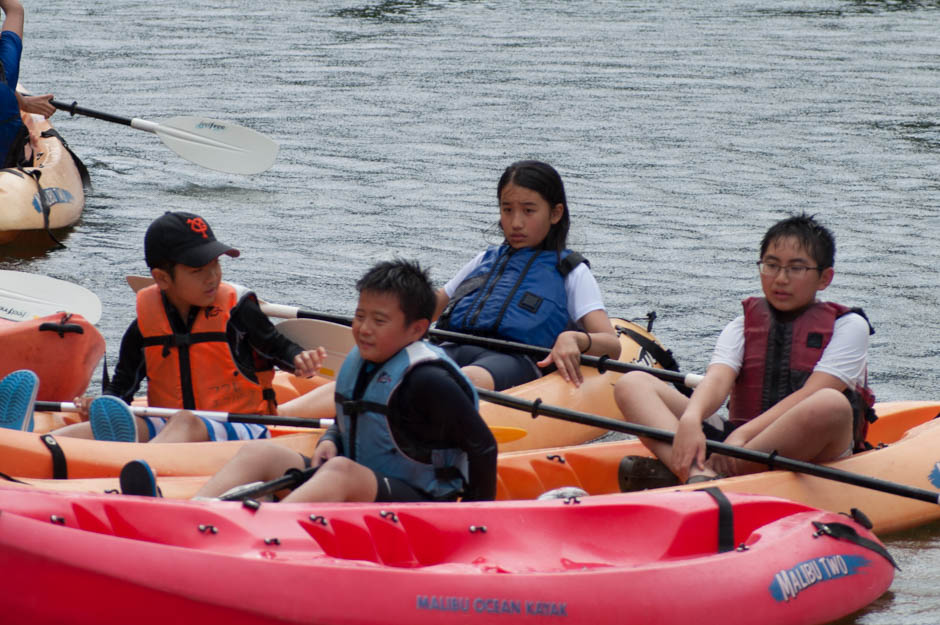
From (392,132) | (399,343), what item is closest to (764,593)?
(399,343)

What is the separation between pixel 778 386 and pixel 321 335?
5.20ft

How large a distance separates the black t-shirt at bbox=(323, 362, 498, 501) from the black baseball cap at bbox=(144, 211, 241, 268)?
968mm

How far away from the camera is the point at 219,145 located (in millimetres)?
9133

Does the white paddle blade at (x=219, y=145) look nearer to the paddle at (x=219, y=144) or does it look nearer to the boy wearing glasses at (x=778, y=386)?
the paddle at (x=219, y=144)

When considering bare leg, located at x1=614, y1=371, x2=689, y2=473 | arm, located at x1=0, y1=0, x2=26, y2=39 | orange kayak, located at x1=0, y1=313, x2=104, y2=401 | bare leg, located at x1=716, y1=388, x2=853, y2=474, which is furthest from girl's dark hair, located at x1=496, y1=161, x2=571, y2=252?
arm, located at x1=0, y1=0, x2=26, y2=39

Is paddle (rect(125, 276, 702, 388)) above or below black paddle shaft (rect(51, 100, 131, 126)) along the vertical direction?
below

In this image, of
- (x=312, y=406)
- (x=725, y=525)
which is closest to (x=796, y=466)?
(x=725, y=525)

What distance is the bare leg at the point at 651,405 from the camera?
13.5 feet

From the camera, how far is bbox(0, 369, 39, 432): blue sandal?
13.3 ft

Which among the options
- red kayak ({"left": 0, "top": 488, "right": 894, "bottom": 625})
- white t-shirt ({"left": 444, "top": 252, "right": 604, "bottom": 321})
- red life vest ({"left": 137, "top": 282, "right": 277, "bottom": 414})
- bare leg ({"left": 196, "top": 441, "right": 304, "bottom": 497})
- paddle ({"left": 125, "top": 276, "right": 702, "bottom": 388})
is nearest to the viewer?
red kayak ({"left": 0, "top": 488, "right": 894, "bottom": 625})

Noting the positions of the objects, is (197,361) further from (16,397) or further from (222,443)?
(16,397)

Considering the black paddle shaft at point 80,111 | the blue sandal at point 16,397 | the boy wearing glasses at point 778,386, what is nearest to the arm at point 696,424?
the boy wearing glasses at point 778,386

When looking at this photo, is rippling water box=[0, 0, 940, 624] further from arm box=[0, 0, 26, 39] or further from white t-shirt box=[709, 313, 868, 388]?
arm box=[0, 0, 26, 39]

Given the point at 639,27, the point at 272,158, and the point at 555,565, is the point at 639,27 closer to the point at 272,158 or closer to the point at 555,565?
the point at 272,158
